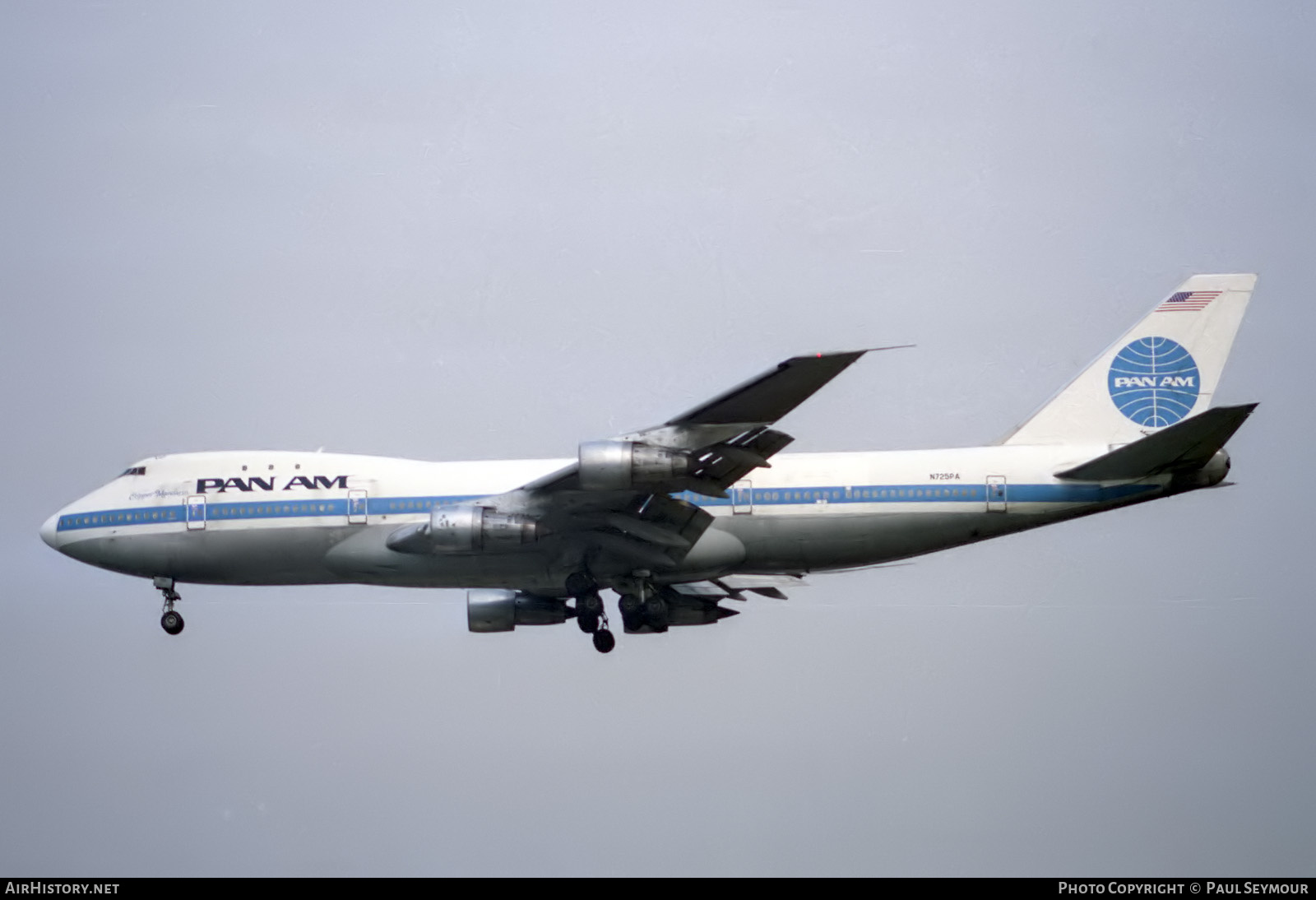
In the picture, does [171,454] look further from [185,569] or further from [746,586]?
[746,586]

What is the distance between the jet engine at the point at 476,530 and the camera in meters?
33.6

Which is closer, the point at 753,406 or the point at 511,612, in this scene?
the point at 753,406

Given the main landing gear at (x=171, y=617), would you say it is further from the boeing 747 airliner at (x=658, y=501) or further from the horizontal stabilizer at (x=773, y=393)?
the horizontal stabilizer at (x=773, y=393)

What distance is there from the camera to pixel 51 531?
128 feet

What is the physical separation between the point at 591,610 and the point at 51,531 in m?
12.7

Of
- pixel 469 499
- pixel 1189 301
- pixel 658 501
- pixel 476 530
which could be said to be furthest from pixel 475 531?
pixel 1189 301

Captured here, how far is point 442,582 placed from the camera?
36219 mm

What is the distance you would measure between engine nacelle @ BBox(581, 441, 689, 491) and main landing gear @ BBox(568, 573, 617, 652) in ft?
16.1

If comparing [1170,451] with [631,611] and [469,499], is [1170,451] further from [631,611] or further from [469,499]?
[469,499]

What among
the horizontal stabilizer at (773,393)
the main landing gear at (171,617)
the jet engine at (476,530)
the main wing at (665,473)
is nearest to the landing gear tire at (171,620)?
the main landing gear at (171,617)

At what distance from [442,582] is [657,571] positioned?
15.0 feet

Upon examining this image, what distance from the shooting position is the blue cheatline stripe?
34.1 metres

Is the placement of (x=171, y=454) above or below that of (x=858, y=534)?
above

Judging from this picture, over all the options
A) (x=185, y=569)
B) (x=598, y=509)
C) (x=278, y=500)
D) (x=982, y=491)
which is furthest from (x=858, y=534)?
(x=185, y=569)
